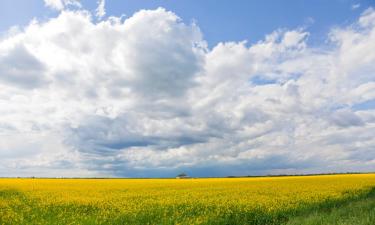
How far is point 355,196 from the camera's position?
23938mm

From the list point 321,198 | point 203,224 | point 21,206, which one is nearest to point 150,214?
point 203,224

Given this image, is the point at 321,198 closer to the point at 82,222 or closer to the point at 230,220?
the point at 230,220

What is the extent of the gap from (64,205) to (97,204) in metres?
1.57

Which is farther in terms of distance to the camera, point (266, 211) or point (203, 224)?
point (266, 211)

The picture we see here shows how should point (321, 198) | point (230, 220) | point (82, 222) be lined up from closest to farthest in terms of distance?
1. point (82, 222)
2. point (230, 220)
3. point (321, 198)

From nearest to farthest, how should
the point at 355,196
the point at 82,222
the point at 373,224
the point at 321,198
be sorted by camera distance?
the point at 373,224 → the point at 82,222 → the point at 321,198 → the point at 355,196

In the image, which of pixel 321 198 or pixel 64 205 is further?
pixel 321 198

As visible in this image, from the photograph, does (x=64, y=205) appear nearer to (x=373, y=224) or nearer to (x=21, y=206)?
(x=21, y=206)

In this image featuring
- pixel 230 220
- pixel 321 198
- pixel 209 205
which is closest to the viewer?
pixel 230 220

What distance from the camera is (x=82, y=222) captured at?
12695mm

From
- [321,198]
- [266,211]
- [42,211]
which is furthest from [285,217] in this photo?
[42,211]

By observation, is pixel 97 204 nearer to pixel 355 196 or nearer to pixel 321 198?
pixel 321 198

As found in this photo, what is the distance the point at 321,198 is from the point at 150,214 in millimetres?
11852

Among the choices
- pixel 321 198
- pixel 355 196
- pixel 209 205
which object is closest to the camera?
pixel 209 205
